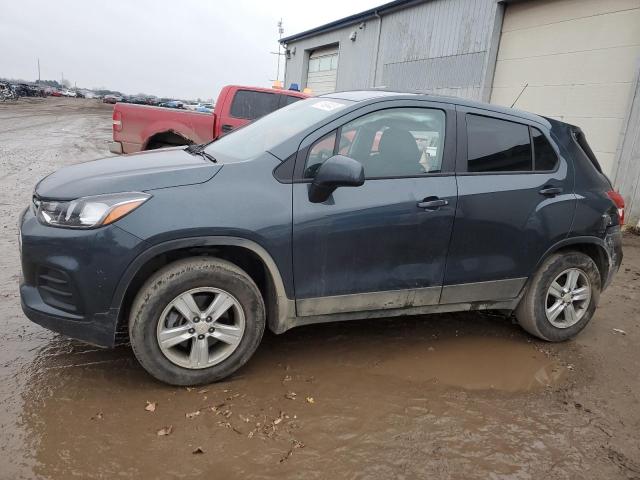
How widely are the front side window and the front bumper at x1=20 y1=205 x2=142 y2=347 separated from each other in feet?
4.37

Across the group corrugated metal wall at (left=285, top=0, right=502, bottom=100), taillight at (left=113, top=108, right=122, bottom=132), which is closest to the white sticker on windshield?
taillight at (left=113, top=108, right=122, bottom=132)

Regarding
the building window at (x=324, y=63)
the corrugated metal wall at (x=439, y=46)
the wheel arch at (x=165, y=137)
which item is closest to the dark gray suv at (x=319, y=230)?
the wheel arch at (x=165, y=137)

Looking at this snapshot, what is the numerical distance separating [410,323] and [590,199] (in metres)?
1.73

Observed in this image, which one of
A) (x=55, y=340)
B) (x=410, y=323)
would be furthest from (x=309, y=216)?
(x=55, y=340)

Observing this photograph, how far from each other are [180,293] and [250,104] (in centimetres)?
610

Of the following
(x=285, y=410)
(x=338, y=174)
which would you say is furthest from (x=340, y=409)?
(x=338, y=174)

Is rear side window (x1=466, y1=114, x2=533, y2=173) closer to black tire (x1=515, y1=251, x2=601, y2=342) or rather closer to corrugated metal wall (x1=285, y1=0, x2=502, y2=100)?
black tire (x1=515, y1=251, x2=601, y2=342)

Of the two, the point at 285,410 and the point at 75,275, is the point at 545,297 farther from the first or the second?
the point at 75,275

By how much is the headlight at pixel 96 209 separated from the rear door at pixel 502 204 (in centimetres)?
209

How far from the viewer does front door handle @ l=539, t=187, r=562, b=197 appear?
369 cm

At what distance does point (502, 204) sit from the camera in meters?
3.54

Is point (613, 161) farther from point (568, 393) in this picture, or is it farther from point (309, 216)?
point (309, 216)

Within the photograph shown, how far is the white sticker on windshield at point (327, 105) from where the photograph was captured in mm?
3402

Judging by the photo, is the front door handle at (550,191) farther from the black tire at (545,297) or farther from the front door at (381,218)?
the front door at (381,218)
